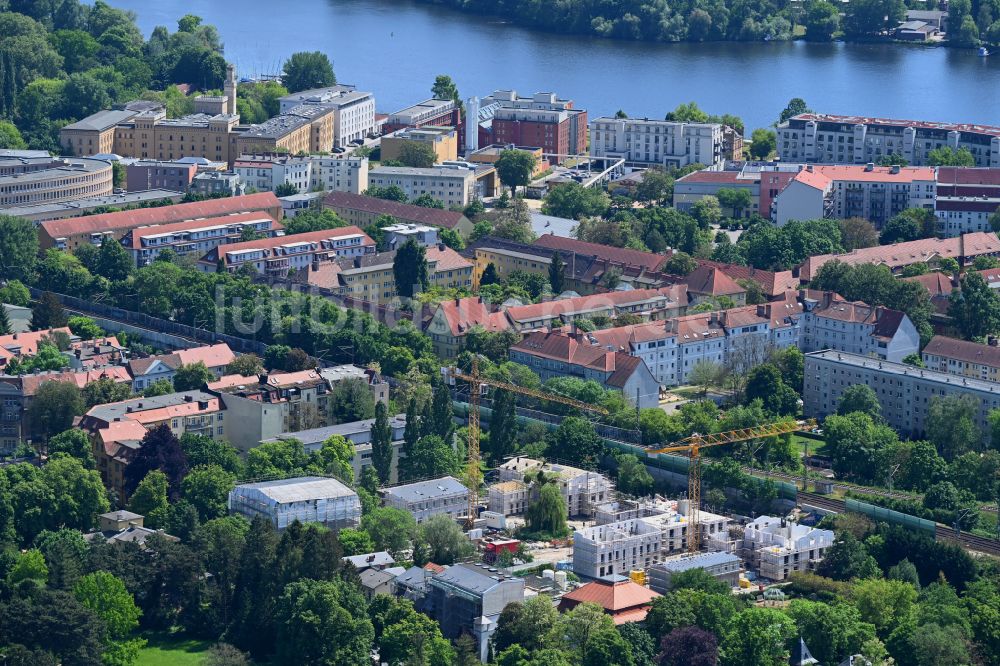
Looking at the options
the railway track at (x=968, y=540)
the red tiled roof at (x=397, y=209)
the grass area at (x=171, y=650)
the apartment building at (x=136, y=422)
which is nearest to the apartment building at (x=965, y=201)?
the red tiled roof at (x=397, y=209)

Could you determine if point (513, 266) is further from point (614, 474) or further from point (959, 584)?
point (959, 584)

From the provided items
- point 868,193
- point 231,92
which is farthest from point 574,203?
point 231,92

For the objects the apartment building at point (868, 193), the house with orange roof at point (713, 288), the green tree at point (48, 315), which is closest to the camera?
the green tree at point (48, 315)

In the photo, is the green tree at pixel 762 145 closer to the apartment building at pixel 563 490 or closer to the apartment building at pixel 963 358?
the apartment building at pixel 963 358

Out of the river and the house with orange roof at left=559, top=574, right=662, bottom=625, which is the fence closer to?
the house with orange roof at left=559, top=574, right=662, bottom=625

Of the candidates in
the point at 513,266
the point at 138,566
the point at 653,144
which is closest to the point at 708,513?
the point at 138,566
